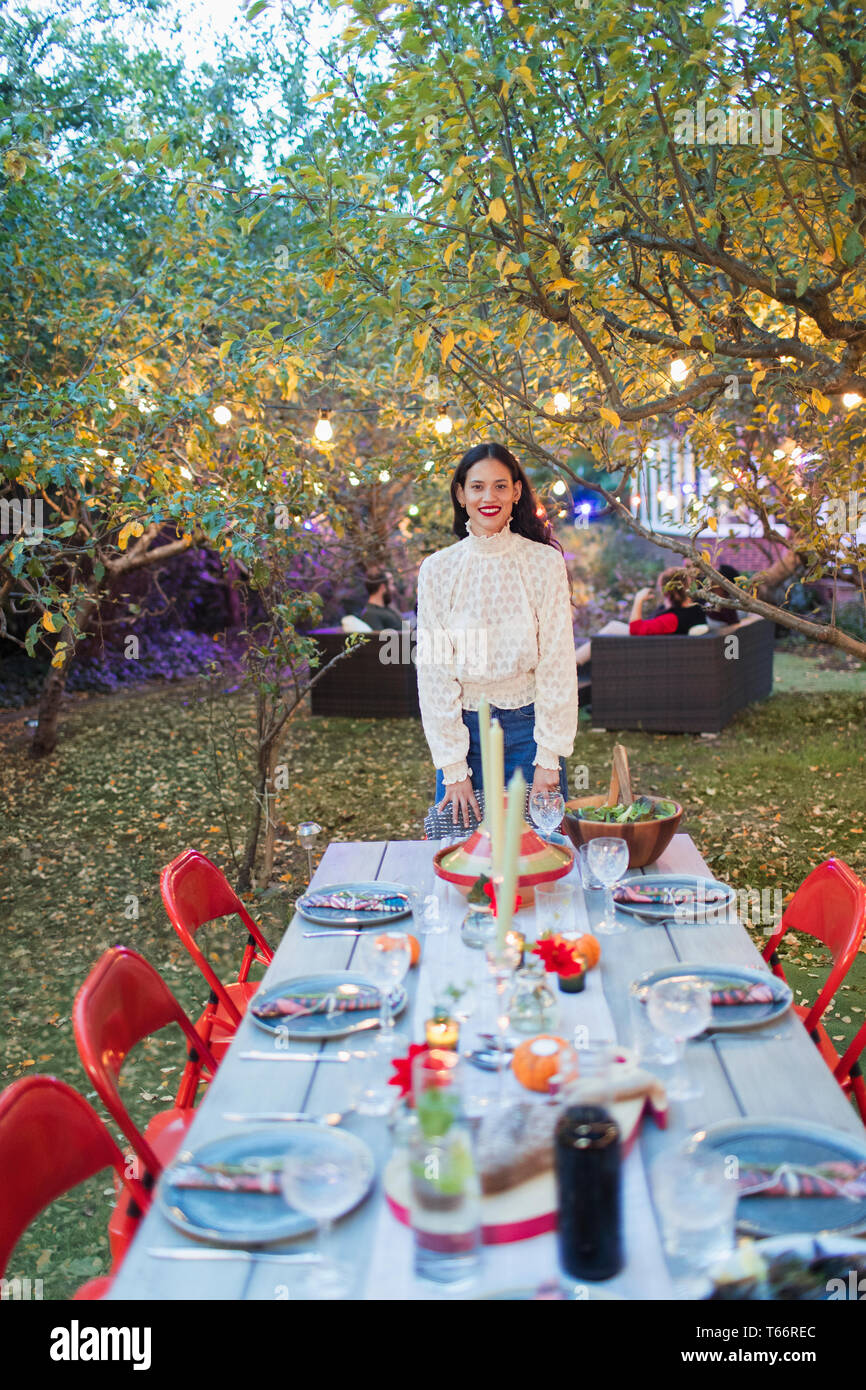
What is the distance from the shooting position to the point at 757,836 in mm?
6094

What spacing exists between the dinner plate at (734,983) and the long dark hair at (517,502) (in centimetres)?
164

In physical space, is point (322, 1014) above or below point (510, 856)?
below

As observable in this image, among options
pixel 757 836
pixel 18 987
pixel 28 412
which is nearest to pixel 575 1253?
pixel 18 987

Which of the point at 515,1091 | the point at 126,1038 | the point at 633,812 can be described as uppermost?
the point at 633,812

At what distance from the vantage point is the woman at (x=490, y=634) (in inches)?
127

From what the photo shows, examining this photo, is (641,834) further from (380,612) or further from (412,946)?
(380,612)

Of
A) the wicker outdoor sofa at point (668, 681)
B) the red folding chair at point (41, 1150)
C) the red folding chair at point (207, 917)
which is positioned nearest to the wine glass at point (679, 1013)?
the red folding chair at point (41, 1150)

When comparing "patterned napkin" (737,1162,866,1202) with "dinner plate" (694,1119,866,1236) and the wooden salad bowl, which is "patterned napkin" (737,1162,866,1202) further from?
the wooden salad bowl

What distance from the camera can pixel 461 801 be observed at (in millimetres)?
3246

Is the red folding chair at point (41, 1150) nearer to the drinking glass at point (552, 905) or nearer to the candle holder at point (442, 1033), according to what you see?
the candle holder at point (442, 1033)

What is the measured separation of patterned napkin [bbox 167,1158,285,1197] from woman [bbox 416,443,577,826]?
70.1 inches

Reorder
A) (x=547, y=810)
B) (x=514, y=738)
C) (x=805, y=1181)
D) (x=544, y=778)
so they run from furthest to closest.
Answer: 1. (x=514, y=738)
2. (x=544, y=778)
3. (x=547, y=810)
4. (x=805, y=1181)

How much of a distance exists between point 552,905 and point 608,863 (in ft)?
1.05

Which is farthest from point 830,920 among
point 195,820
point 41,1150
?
point 195,820
